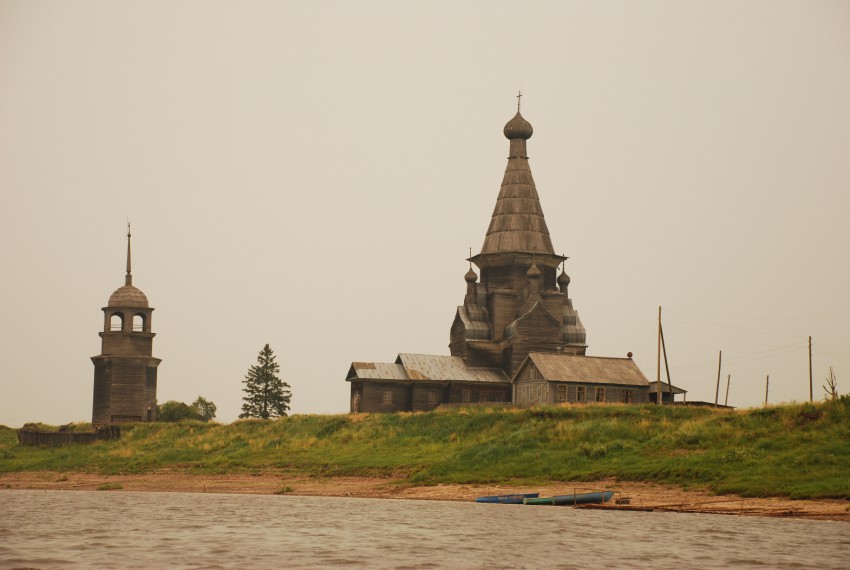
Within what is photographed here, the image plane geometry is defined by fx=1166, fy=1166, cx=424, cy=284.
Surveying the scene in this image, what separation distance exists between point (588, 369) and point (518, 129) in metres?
18.8

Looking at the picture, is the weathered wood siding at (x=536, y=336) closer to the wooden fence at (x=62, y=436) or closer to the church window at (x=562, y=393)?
the church window at (x=562, y=393)

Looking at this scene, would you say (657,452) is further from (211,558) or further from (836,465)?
(211,558)

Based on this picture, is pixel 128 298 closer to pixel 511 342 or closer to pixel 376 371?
pixel 376 371

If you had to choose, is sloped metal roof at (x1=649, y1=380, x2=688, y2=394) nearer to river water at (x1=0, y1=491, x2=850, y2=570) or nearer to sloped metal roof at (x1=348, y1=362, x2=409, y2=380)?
sloped metal roof at (x1=348, y1=362, x2=409, y2=380)

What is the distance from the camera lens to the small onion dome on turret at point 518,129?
75.4 m

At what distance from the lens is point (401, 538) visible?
1075 inches

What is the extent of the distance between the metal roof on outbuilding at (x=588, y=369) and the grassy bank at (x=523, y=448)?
9375 mm

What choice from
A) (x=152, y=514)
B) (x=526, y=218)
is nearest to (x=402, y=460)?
(x=152, y=514)

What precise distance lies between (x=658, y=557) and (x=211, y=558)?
9057mm

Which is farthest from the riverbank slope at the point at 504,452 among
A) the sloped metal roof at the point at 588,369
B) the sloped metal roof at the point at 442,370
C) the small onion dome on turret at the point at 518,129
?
the small onion dome on turret at the point at 518,129

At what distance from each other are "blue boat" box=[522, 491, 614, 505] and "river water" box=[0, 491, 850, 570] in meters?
0.26

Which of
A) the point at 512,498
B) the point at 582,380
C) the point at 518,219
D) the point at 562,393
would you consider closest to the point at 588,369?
the point at 582,380

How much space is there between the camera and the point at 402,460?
1839 inches

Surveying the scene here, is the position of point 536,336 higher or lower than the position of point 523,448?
higher
